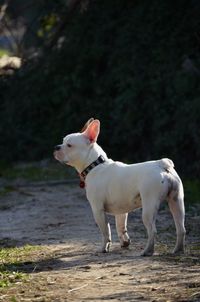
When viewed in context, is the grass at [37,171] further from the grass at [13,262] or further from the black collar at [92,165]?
the black collar at [92,165]

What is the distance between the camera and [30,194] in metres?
15.0

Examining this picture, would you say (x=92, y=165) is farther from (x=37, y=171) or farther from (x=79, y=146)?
(x=37, y=171)

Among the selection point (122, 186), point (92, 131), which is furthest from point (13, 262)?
point (92, 131)

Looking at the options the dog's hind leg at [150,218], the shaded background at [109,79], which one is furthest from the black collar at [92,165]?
the shaded background at [109,79]

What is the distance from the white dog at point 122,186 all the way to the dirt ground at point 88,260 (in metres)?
0.28

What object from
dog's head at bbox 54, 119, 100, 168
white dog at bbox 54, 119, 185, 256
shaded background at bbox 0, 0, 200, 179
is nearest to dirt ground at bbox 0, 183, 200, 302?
white dog at bbox 54, 119, 185, 256

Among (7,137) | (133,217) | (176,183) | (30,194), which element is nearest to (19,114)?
(7,137)

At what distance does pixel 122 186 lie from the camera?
30.0 ft

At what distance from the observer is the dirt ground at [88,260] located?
7.28 m

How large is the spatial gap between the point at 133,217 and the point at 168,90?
5.63 metres

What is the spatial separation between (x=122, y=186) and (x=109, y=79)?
34.2 feet

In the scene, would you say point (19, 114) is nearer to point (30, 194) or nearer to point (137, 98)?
point (137, 98)

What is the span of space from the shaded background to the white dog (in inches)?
268

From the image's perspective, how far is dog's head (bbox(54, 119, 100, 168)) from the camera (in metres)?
9.59
